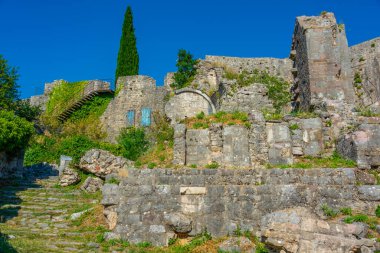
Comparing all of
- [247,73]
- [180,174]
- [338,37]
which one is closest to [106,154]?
[180,174]

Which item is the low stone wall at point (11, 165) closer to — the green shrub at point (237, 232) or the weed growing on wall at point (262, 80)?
the green shrub at point (237, 232)

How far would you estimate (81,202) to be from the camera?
14.0 m

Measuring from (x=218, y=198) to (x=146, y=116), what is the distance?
59.8 feet

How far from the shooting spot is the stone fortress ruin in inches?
351

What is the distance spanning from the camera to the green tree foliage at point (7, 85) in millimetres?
20375

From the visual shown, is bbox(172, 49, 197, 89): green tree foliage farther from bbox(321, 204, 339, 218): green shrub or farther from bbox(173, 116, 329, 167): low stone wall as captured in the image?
bbox(321, 204, 339, 218): green shrub

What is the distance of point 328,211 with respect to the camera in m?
9.18

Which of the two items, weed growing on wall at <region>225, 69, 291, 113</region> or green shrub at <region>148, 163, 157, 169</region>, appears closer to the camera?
green shrub at <region>148, 163, 157, 169</region>

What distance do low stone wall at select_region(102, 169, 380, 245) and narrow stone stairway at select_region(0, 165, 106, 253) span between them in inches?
44.7

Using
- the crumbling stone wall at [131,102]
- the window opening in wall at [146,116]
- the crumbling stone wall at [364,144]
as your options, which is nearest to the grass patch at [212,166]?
the crumbling stone wall at [364,144]

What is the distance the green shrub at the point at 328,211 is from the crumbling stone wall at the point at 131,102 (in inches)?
755

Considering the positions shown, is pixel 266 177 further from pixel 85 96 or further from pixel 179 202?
pixel 85 96

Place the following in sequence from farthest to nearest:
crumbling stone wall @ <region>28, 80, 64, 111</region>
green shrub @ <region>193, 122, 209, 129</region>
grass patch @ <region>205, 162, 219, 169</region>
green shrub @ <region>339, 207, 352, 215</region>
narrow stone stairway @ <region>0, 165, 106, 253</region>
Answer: crumbling stone wall @ <region>28, 80, 64, 111</region> → green shrub @ <region>193, 122, 209, 129</region> → grass patch @ <region>205, 162, 219, 169</region> → narrow stone stairway @ <region>0, 165, 106, 253</region> → green shrub @ <region>339, 207, 352, 215</region>

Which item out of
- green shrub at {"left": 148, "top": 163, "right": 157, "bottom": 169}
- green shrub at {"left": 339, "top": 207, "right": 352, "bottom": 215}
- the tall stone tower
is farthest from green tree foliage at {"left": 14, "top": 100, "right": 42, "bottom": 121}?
green shrub at {"left": 339, "top": 207, "right": 352, "bottom": 215}
